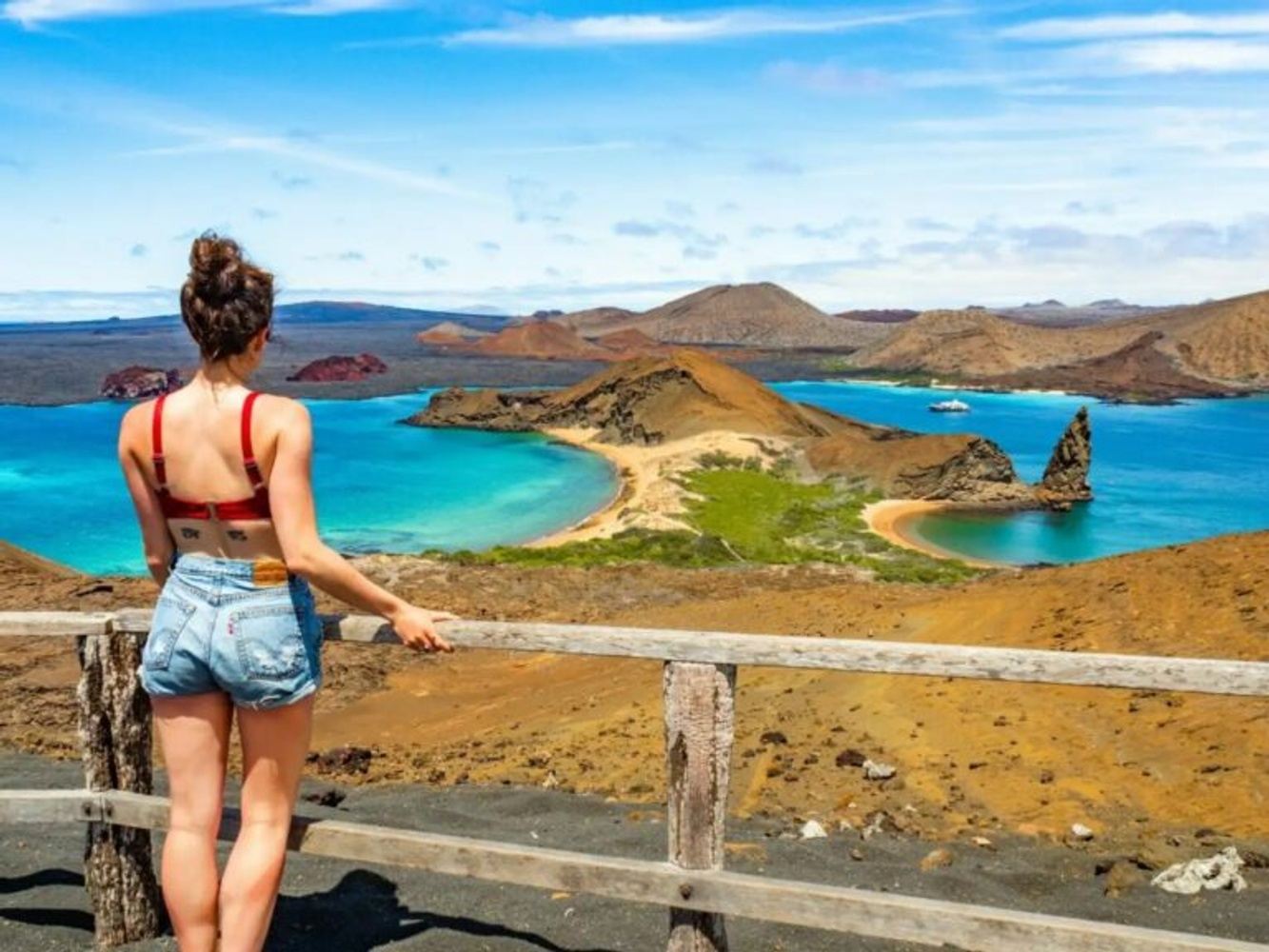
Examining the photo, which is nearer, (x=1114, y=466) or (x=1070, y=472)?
(x=1070, y=472)

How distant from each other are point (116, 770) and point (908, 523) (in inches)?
2055

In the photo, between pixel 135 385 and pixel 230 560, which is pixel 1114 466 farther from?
pixel 135 385

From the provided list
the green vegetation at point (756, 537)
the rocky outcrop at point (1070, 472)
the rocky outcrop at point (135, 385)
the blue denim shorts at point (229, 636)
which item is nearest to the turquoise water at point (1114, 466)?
the rocky outcrop at point (1070, 472)

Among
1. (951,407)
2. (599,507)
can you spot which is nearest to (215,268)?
(599,507)

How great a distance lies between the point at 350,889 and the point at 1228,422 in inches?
6134

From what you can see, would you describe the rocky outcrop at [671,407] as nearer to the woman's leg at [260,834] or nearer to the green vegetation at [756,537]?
the green vegetation at [756,537]

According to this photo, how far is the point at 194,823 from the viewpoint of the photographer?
4348mm

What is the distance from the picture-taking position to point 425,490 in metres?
69.1

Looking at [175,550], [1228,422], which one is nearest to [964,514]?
[175,550]

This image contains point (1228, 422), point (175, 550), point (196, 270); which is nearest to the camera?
point (196, 270)

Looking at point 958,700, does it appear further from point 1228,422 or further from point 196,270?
point 1228,422

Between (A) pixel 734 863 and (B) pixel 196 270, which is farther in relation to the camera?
(A) pixel 734 863

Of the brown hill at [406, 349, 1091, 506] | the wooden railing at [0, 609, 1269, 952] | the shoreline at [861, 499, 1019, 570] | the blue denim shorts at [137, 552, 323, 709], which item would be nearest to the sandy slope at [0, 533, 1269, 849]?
the wooden railing at [0, 609, 1269, 952]

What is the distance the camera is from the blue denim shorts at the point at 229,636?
3994mm
